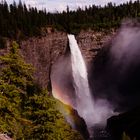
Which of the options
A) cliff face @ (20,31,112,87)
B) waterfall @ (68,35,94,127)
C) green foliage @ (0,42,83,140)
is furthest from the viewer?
waterfall @ (68,35,94,127)

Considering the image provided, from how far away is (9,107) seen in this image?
36.9 meters

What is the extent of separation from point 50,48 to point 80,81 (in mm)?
12273

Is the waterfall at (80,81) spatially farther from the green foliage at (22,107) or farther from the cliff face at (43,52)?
the green foliage at (22,107)

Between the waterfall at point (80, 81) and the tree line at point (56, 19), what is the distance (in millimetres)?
4399

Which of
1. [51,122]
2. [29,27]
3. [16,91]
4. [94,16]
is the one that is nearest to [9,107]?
[16,91]

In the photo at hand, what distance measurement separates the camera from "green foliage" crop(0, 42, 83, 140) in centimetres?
3701

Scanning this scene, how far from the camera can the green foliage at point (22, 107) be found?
121 ft

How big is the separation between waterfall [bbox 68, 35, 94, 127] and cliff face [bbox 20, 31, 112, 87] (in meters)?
1.49

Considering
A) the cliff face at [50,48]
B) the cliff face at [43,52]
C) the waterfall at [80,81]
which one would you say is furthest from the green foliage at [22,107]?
the waterfall at [80,81]

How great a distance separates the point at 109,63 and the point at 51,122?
3040 inches

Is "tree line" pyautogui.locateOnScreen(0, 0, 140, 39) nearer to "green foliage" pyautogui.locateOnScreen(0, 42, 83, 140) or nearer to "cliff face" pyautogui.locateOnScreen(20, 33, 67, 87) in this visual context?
"cliff face" pyautogui.locateOnScreen(20, 33, 67, 87)

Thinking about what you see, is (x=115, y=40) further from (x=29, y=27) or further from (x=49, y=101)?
(x=49, y=101)

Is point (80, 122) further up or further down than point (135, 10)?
further down

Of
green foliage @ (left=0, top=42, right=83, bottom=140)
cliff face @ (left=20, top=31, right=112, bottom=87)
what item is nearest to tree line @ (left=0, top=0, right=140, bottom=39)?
cliff face @ (left=20, top=31, right=112, bottom=87)
